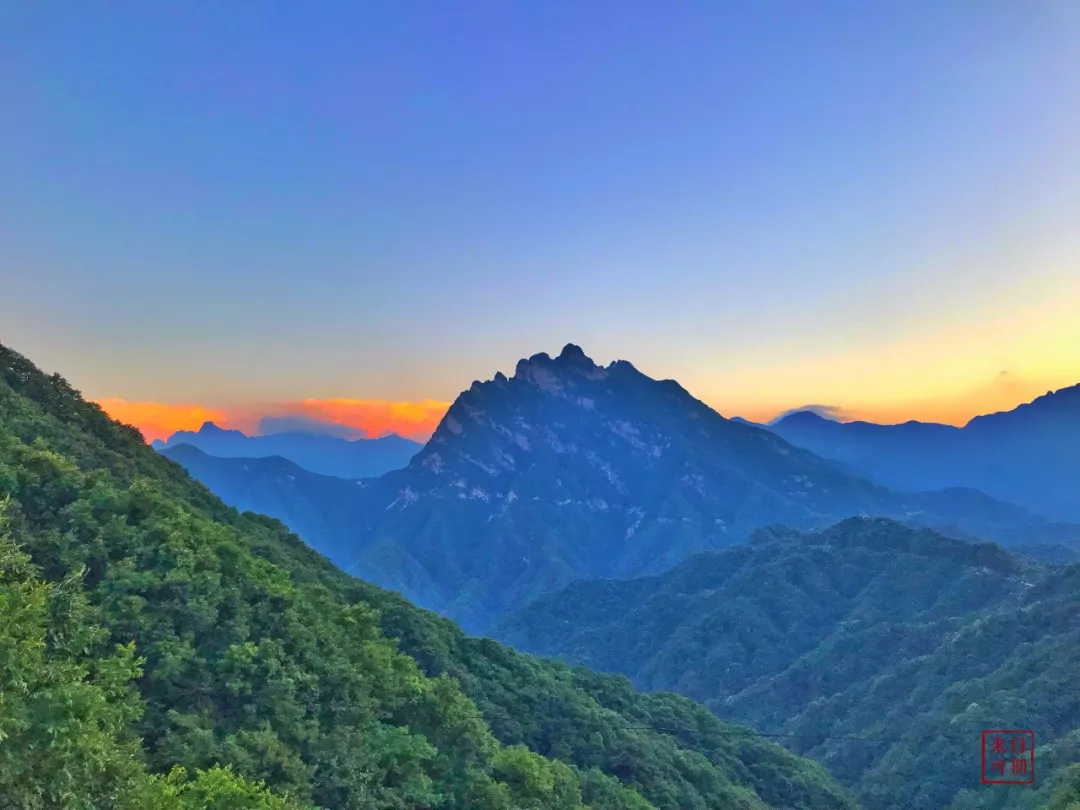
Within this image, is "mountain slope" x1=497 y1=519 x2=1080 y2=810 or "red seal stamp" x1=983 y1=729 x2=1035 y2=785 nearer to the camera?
"red seal stamp" x1=983 y1=729 x2=1035 y2=785

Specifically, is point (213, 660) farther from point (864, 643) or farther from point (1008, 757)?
point (864, 643)

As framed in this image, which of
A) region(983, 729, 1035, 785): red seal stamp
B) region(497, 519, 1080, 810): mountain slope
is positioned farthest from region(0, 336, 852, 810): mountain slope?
region(497, 519, 1080, 810): mountain slope

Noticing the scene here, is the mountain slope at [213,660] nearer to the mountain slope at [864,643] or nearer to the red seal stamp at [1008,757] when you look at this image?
the red seal stamp at [1008,757]

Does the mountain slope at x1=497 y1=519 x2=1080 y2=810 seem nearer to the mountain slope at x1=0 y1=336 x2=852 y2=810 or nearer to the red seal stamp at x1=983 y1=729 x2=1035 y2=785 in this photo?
the red seal stamp at x1=983 y1=729 x2=1035 y2=785

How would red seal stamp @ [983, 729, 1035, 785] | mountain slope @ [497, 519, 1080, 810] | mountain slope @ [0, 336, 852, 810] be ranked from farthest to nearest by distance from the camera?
mountain slope @ [497, 519, 1080, 810]
red seal stamp @ [983, 729, 1035, 785]
mountain slope @ [0, 336, 852, 810]

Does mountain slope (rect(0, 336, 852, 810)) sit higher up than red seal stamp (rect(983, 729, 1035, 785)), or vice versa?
mountain slope (rect(0, 336, 852, 810))

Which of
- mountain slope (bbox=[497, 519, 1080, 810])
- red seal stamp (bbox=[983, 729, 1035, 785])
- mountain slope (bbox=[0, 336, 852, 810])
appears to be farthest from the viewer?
mountain slope (bbox=[497, 519, 1080, 810])

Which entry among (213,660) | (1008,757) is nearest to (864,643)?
(1008,757)
